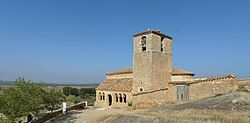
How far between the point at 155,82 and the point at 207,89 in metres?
5.92

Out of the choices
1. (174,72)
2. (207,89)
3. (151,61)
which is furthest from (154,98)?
(174,72)

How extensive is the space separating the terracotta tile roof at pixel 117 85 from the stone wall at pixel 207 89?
26.6 feet

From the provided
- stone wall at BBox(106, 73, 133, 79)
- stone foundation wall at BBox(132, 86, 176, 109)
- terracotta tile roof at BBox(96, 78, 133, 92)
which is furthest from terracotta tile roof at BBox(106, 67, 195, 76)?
stone foundation wall at BBox(132, 86, 176, 109)

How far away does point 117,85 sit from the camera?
38.5 meters

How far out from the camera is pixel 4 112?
25.2 meters

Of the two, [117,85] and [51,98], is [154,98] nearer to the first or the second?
[117,85]

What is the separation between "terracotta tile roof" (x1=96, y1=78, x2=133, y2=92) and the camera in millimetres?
36625

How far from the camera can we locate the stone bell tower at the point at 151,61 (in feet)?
110

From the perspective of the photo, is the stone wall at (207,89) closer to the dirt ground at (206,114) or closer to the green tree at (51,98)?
the dirt ground at (206,114)

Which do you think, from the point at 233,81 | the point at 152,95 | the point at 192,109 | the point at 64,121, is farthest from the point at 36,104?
the point at 233,81

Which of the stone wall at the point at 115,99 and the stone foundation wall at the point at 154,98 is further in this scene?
the stone wall at the point at 115,99

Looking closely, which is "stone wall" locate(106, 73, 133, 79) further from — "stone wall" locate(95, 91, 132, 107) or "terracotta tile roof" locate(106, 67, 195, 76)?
"stone wall" locate(95, 91, 132, 107)

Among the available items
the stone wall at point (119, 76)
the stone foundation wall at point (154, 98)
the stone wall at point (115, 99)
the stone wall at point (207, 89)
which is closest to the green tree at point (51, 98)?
the stone wall at point (115, 99)

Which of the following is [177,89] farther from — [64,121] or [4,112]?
[4,112]
